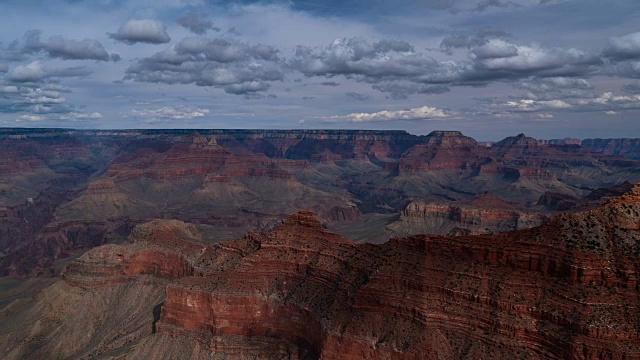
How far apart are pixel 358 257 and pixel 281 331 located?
13.7 metres

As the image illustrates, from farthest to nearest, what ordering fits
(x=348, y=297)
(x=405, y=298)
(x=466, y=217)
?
(x=466, y=217) → (x=348, y=297) → (x=405, y=298)

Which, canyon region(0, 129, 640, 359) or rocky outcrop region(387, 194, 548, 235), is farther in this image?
rocky outcrop region(387, 194, 548, 235)

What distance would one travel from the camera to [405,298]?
5056cm

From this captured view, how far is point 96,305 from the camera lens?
82.6m

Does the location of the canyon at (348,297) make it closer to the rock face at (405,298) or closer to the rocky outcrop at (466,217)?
the rock face at (405,298)

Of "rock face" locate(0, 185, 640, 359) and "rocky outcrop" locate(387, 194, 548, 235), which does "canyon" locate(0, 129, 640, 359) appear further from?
"rocky outcrop" locate(387, 194, 548, 235)

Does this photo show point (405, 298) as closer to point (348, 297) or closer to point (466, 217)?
point (348, 297)

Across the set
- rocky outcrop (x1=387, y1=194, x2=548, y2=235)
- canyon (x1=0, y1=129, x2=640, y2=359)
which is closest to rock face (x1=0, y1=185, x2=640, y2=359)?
canyon (x1=0, y1=129, x2=640, y2=359)

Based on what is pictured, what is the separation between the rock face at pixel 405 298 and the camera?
42.9m

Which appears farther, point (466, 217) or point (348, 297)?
point (466, 217)

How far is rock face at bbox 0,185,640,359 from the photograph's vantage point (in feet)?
141

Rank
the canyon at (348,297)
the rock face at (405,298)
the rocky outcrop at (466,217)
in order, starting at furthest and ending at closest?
the rocky outcrop at (466,217) → the canyon at (348,297) → the rock face at (405,298)

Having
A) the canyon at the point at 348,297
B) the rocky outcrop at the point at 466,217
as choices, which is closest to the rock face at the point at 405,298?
the canyon at the point at 348,297

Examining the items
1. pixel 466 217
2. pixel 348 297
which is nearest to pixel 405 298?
pixel 348 297
